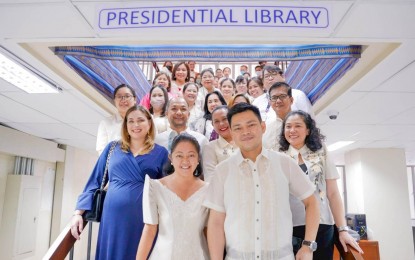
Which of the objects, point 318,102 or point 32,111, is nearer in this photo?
point 318,102

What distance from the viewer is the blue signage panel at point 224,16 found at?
7.00 ft

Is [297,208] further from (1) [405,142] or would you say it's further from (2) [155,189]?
(1) [405,142]

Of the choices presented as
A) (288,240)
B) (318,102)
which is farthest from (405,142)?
(288,240)

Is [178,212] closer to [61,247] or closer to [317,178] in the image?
[61,247]

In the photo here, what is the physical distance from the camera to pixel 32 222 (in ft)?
20.7

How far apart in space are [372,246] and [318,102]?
4.41 meters

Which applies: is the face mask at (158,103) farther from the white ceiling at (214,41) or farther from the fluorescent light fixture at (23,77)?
the fluorescent light fixture at (23,77)

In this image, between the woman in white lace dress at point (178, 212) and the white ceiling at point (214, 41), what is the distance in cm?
92

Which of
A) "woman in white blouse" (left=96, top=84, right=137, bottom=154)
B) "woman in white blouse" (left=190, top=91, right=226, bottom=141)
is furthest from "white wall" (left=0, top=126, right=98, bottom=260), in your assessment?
"woman in white blouse" (left=190, top=91, right=226, bottom=141)

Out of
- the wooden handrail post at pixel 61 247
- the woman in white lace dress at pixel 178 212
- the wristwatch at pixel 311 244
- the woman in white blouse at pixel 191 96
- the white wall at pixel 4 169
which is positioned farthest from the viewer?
the white wall at pixel 4 169

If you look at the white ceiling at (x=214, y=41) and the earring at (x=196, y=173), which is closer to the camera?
the earring at (x=196, y=173)

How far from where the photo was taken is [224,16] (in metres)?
2.15

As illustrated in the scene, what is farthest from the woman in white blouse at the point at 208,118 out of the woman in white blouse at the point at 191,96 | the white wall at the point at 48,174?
the white wall at the point at 48,174

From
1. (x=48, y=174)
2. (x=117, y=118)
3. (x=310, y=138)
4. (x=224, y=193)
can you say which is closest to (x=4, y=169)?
(x=48, y=174)
